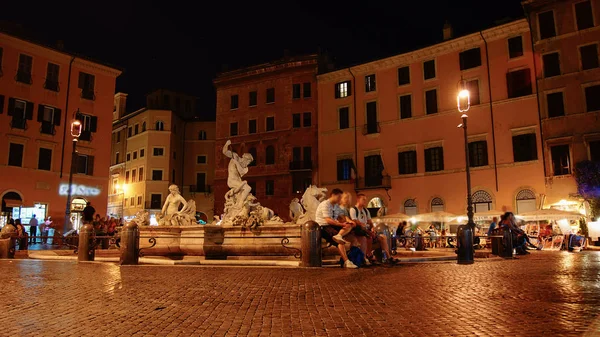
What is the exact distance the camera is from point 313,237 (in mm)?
10977

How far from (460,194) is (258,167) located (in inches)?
732

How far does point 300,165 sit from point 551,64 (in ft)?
66.2

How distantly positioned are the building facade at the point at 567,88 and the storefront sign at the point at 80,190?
3190 cm

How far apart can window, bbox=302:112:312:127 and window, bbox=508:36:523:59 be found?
55.0 ft

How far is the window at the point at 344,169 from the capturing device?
39.8 meters

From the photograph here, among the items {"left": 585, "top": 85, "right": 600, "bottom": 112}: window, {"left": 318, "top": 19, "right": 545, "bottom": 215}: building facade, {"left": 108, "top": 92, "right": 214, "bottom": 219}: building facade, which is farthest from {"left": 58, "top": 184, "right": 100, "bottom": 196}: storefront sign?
{"left": 585, "top": 85, "right": 600, "bottom": 112}: window

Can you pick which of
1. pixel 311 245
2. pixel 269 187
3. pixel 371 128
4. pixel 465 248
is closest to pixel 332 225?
pixel 311 245

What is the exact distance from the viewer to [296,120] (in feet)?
144

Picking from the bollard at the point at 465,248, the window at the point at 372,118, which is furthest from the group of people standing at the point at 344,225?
the window at the point at 372,118

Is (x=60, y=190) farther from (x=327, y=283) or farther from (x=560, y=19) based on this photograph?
(x=560, y=19)

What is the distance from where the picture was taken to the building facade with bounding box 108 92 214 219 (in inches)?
2131

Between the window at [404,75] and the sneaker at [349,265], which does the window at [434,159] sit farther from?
the sneaker at [349,265]

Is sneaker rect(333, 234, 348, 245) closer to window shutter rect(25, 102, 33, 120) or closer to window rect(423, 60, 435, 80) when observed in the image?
window rect(423, 60, 435, 80)

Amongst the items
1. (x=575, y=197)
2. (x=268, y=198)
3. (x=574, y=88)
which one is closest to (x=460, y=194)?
(x=575, y=197)
